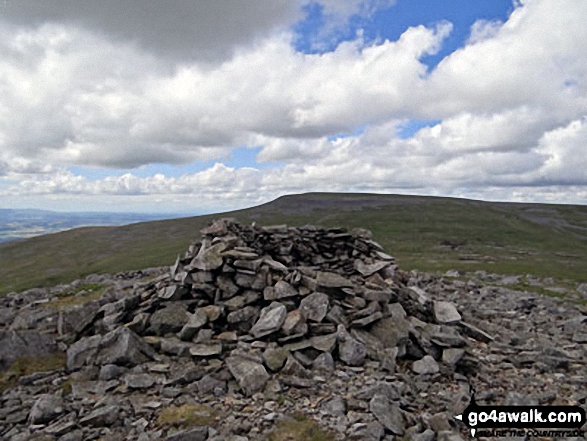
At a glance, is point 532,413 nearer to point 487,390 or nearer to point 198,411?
→ point 487,390

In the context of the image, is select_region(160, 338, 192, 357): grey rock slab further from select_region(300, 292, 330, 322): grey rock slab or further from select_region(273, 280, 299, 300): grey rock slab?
select_region(300, 292, 330, 322): grey rock slab

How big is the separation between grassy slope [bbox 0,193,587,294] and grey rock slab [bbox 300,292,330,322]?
41.1 metres

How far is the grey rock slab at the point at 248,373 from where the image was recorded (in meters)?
11.0

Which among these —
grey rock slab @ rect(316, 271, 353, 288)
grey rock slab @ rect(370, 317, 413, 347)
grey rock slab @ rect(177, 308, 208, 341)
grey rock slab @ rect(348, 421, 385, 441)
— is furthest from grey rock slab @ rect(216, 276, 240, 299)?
grey rock slab @ rect(348, 421, 385, 441)

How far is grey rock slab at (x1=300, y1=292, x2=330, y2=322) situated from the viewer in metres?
14.0

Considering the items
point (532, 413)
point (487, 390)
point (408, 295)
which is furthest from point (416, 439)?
point (408, 295)

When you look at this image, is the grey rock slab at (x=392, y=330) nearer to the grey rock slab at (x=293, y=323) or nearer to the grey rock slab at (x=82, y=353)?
the grey rock slab at (x=293, y=323)

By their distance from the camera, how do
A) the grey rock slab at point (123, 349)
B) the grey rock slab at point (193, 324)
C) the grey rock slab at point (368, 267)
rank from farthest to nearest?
the grey rock slab at point (368, 267) < the grey rock slab at point (193, 324) < the grey rock slab at point (123, 349)

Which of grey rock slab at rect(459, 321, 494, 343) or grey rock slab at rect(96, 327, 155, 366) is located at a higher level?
grey rock slab at rect(96, 327, 155, 366)

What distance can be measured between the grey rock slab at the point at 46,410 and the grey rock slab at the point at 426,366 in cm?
1001

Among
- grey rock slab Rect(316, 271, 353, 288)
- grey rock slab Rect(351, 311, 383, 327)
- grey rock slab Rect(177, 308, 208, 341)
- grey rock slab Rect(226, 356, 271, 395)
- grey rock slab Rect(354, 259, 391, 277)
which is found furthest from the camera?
grey rock slab Rect(354, 259, 391, 277)

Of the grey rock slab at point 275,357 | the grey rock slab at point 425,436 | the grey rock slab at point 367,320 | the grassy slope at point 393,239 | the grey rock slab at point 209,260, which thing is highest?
the grey rock slab at point 209,260

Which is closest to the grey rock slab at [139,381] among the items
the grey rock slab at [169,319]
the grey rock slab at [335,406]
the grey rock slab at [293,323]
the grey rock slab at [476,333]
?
the grey rock slab at [169,319]

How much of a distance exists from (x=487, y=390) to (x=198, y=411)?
8.38 metres
